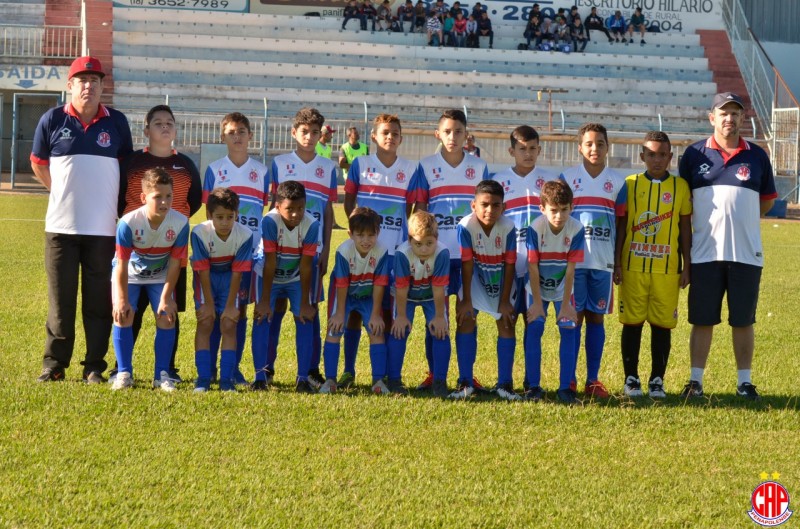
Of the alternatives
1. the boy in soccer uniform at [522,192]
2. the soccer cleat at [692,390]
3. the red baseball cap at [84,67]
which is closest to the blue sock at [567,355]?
the boy in soccer uniform at [522,192]

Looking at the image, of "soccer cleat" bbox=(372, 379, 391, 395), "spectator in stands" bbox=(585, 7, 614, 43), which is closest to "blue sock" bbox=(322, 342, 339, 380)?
"soccer cleat" bbox=(372, 379, 391, 395)

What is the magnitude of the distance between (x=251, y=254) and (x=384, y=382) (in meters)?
1.22

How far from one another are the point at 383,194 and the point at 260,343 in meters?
1.35

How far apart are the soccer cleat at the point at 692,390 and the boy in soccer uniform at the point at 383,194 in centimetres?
206

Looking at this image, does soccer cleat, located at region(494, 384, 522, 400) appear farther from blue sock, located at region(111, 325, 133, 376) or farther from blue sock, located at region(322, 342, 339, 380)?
blue sock, located at region(111, 325, 133, 376)

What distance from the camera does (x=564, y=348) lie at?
6.54 m

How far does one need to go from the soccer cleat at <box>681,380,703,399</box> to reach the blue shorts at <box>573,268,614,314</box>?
747 mm

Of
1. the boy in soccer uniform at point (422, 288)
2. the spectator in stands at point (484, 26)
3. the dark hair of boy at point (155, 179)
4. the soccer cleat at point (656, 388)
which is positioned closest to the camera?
the dark hair of boy at point (155, 179)

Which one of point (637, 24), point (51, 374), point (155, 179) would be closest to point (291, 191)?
point (155, 179)

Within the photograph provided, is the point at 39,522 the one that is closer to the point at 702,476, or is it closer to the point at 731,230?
the point at 702,476

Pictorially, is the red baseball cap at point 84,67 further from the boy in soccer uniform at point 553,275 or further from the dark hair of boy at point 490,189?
the boy in soccer uniform at point 553,275

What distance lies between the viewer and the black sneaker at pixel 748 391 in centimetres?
669

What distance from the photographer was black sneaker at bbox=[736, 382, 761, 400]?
263 inches

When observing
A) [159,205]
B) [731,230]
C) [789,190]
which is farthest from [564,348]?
[789,190]
